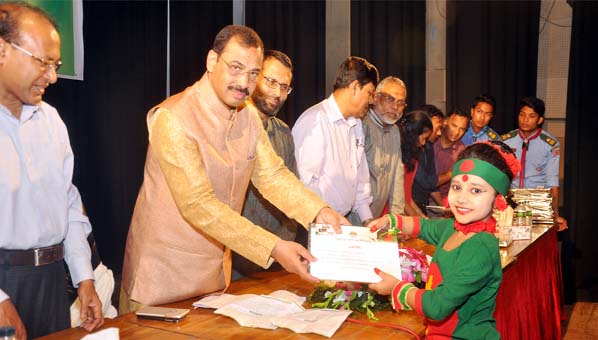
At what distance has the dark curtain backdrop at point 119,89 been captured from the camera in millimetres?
4867

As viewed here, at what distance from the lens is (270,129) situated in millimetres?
3537

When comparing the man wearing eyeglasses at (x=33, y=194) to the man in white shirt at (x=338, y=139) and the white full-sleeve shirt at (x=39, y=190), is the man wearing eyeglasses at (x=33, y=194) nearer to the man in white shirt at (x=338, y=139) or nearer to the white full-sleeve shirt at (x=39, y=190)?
the white full-sleeve shirt at (x=39, y=190)

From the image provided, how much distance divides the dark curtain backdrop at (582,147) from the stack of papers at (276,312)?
467cm

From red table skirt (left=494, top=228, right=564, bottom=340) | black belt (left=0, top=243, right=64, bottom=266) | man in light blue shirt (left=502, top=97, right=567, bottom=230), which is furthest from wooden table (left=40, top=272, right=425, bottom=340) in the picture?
man in light blue shirt (left=502, top=97, right=567, bottom=230)

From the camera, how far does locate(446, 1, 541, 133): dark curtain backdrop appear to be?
632 centimetres

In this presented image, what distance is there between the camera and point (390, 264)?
2127 millimetres

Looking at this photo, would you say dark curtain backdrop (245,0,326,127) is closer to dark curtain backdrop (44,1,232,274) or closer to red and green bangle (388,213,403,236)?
dark curtain backdrop (44,1,232,274)

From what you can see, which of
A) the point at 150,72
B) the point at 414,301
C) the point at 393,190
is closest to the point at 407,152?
the point at 393,190

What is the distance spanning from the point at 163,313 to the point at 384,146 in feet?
8.00

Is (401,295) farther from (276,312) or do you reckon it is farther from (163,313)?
(163,313)

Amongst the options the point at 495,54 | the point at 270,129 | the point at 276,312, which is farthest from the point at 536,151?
the point at 276,312

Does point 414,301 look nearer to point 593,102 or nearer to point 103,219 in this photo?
point 103,219

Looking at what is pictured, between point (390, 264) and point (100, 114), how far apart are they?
11.9 ft

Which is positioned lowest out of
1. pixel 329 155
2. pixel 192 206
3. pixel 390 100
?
pixel 192 206
